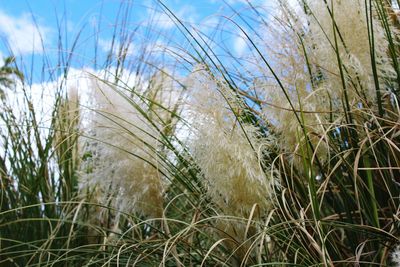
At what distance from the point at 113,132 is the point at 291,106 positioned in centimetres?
63

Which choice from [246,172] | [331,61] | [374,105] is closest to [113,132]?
[246,172]

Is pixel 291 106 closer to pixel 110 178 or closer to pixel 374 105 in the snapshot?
pixel 374 105

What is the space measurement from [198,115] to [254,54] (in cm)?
53

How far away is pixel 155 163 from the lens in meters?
2.13

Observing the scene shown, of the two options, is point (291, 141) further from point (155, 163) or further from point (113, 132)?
point (113, 132)

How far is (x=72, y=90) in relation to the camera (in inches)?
140

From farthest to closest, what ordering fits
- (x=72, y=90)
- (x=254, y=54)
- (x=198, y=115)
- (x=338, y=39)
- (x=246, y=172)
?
(x=72, y=90), (x=254, y=54), (x=338, y=39), (x=198, y=115), (x=246, y=172)

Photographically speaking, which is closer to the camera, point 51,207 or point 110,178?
point 110,178

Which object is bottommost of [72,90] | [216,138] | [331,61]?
[216,138]

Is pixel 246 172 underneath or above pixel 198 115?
underneath

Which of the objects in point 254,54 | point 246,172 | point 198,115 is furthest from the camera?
point 254,54

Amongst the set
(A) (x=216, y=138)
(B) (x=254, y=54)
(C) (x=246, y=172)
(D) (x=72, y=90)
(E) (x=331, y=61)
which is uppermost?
(D) (x=72, y=90)

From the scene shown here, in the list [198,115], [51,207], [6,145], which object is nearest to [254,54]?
[198,115]

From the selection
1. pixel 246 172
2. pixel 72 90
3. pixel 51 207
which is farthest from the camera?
pixel 72 90
